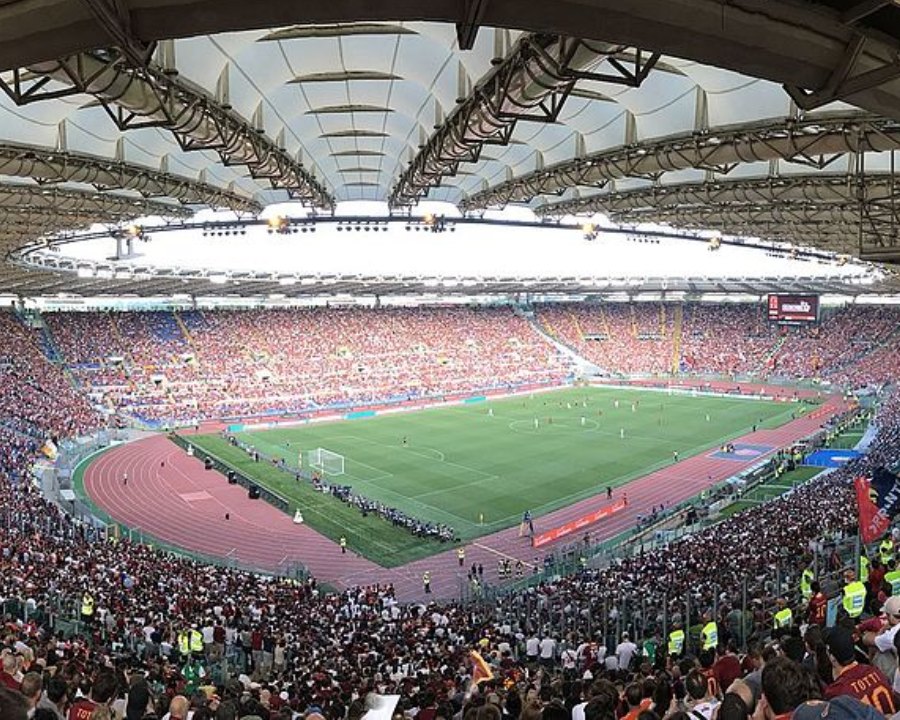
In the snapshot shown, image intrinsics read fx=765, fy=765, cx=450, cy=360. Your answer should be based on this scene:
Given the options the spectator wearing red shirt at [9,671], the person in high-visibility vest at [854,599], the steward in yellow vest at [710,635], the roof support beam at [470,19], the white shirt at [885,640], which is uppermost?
the roof support beam at [470,19]

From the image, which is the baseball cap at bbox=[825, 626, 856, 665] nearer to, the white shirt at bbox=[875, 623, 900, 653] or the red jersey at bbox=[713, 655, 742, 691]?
the white shirt at bbox=[875, 623, 900, 653]

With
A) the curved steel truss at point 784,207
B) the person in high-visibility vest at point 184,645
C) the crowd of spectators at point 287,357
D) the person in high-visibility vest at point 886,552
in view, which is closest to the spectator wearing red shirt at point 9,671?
the person in high-visibility vest at point 184,645

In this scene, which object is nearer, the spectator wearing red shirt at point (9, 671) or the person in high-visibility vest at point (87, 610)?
the spectator wearing red shirt at point (9, 671)

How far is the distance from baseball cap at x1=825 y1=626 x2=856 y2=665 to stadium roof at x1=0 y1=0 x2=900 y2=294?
4.10 meters

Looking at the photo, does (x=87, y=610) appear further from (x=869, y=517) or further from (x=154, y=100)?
(x=869, y=517)

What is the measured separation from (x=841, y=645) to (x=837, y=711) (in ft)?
4.97

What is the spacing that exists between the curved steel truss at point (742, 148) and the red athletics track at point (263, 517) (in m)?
13.1

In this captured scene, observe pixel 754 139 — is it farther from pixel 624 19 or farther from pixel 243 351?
pixel 243 351

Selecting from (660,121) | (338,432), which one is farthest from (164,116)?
(338,432)

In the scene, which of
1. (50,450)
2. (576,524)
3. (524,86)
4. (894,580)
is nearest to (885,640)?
(894,580)

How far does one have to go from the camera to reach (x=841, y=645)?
180 inches

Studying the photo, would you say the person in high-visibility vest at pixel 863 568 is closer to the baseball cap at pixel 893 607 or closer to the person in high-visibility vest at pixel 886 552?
the person in high-visibility vest at pixel 886 552

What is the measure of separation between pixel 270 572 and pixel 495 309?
208 ft

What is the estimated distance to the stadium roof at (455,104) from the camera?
215 inches
